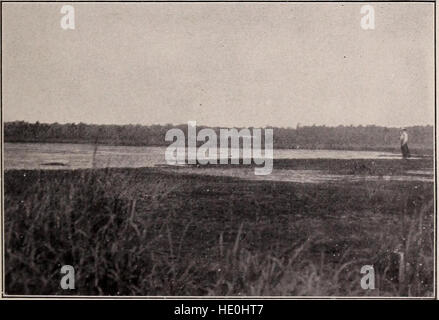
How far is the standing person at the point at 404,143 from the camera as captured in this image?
3.39m

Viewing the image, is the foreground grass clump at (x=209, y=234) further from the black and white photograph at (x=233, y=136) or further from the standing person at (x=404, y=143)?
the standing person at (x=404, y=143)

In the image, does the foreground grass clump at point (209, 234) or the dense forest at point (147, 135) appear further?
the dense forest at point (147, 135)

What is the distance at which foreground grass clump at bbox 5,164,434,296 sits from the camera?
3.26 metres

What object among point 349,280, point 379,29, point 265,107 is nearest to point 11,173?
point 265,107

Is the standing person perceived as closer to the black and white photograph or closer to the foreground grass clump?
the black and white photograph

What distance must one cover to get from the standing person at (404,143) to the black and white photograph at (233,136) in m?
0.02

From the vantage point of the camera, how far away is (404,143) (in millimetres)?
3402

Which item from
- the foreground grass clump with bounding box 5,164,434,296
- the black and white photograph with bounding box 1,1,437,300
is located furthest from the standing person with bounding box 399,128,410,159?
the foreground grass clump with bounding box 5,164,434,296

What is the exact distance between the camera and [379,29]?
11.2ft

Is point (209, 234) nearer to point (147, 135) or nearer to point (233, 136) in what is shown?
point (233, 136)

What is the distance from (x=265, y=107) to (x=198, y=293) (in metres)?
1.51

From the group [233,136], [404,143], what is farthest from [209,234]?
[404,143]

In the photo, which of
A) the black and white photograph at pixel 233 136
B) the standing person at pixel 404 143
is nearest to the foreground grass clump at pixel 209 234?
the black and white photograph at pixel 233 136

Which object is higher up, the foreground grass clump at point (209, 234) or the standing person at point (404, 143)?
the standing person at point (404, 143)
